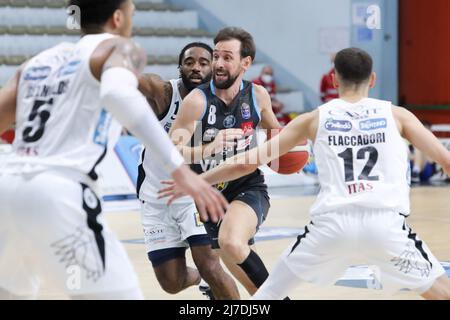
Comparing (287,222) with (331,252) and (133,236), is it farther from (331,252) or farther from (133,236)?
(331,252)

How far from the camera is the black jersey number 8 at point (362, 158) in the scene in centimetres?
450

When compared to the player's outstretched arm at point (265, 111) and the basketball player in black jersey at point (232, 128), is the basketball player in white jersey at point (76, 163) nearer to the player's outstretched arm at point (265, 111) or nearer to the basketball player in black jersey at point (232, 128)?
the basketball player in black jersey at point (232, 128)

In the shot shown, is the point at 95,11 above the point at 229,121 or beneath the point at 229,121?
above

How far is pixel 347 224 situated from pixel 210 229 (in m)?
1.66

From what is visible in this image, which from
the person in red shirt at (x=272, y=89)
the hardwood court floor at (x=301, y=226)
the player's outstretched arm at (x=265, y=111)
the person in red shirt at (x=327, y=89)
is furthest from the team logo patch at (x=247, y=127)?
the person in red shirt at (x=272, y=89)

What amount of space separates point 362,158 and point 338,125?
213mm

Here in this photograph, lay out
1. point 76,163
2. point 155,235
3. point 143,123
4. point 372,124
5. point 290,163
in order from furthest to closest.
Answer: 1. point 155,235
2. point 290,163
3. point 372,124
4. point 76,163
5. point 143,123

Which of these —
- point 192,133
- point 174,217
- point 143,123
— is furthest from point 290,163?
point 143,123

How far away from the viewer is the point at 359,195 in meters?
4.46

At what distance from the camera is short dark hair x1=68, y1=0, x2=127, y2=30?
368 centimetres

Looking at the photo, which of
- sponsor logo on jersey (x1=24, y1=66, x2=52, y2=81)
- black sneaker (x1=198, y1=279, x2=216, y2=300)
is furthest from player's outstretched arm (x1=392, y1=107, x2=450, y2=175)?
black sneaker (x1=198, y1=279, x2=216, y2=300)

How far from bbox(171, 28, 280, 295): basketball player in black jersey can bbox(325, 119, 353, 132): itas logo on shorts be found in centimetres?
90

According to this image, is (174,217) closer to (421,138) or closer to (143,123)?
(421,138)
